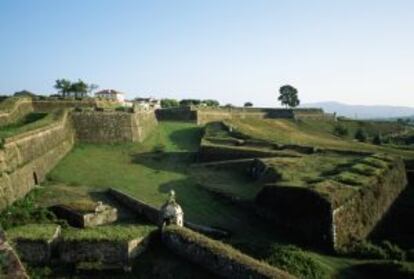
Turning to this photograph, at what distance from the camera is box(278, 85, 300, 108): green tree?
316 ft

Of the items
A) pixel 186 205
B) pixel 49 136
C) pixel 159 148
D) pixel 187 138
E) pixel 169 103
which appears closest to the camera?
pixel 186 205

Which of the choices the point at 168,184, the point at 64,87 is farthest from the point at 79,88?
the point at 168,184

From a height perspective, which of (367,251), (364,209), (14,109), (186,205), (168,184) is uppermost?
(14,109)

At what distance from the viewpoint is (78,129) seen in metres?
45.8

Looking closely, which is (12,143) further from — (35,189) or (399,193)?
(399,193)

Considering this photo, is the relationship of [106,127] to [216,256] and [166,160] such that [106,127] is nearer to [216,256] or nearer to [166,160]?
[166,160]

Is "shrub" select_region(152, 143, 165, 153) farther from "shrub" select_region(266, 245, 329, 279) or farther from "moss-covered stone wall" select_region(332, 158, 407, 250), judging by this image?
"shrub" select_region(266, 245, 329, 279)

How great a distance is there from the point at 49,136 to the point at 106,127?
32.0ft

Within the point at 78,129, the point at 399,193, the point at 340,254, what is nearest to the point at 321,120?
the point at 78,129

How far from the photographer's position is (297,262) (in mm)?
19141

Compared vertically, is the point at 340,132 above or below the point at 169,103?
below

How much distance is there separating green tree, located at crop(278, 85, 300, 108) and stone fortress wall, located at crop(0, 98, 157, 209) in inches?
1622

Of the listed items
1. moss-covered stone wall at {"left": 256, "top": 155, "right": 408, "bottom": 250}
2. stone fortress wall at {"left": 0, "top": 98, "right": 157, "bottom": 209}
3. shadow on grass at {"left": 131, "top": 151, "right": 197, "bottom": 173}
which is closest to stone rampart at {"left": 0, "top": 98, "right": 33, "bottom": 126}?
stone fortress wall at {"left": 0, "top": 98, "right": 157, "bottom": 209}

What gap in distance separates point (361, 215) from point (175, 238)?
10190 mm
